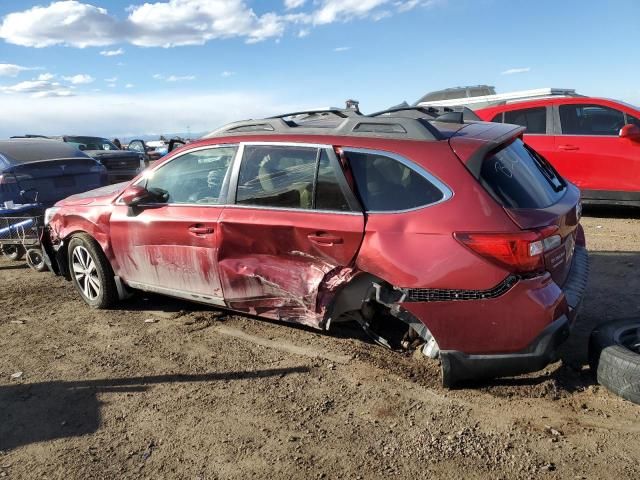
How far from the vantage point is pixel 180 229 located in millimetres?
4344

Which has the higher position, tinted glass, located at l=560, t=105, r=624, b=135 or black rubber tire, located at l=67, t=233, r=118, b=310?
tinted glass, located at l=560, t=105, r=624, b=135

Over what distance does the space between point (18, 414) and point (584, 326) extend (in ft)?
13.4

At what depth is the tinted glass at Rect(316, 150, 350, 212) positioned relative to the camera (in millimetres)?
3586

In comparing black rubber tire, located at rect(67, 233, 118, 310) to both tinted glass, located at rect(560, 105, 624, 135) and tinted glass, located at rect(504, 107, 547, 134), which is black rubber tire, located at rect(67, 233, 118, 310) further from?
tinted glass, located at rect(560, 105, 624, 135)

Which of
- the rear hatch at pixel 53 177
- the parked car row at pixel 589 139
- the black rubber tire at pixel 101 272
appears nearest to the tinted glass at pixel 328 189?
the black rubber tire at pixel 101 272

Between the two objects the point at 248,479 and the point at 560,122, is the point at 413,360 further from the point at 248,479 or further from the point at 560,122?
the point at 560,122

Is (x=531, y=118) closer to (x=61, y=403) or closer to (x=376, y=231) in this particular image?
(x=376, y=231)

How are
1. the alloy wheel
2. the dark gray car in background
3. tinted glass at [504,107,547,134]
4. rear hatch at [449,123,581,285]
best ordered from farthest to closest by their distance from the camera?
the dark gray car in background
tinted glass at [504,107,547,134]
the alloy wheel
rear hatch at [449,123,581,285]

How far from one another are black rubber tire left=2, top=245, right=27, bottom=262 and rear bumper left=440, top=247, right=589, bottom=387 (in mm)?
5951

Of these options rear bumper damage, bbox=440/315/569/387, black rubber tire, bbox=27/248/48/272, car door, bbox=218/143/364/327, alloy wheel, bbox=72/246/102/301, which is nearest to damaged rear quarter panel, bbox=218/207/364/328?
car door, bbox=218/143/364/327

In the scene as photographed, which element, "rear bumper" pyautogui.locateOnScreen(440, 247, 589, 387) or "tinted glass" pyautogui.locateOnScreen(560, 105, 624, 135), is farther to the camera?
"tinted glass" pyautogui.locateOnScreen(560, 105, 624, 135)

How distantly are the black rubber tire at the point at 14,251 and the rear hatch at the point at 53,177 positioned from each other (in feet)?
2.63

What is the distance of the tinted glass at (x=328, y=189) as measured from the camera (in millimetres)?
3586

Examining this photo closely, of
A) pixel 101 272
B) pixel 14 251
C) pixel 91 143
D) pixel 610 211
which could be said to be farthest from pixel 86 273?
pixel 91 143
